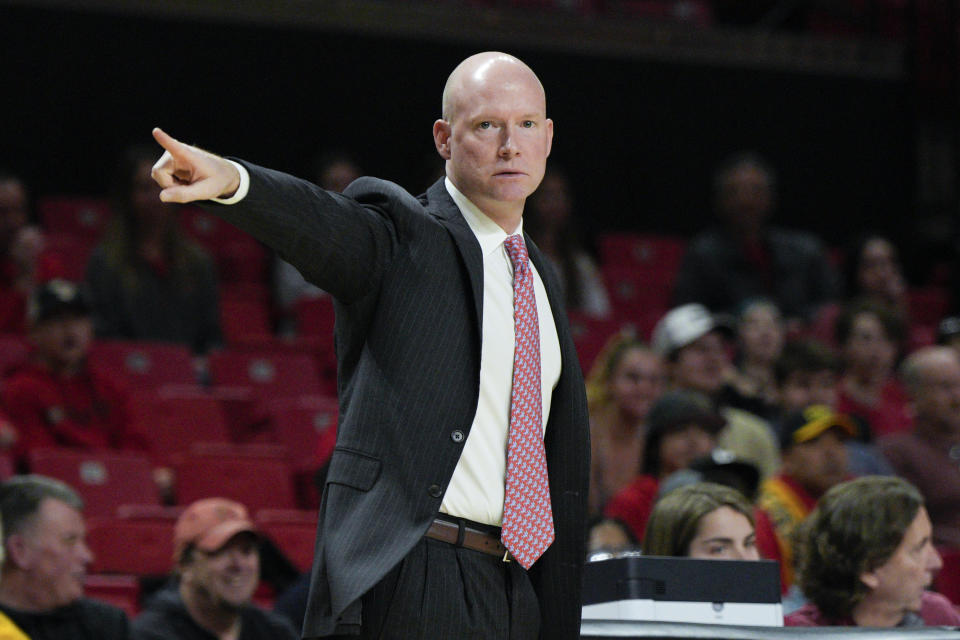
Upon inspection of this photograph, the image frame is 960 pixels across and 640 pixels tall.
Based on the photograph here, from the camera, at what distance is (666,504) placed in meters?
3.62

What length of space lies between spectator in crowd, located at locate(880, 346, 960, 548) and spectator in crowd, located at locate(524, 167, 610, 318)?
2.16 meters

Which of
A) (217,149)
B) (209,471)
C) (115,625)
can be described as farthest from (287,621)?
(217,149)

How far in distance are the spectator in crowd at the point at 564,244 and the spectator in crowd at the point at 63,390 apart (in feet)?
8.67

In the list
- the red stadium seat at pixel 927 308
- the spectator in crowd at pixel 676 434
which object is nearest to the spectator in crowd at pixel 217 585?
the spectator in crowd at pixel 676 434

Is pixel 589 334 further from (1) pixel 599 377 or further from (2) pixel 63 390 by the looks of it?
(2) pixel 63 390

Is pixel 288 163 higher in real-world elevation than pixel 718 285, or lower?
higher

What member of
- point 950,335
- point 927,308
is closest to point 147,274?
point 950,335

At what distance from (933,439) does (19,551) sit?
3.35 m

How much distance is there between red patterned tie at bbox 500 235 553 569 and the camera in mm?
2160

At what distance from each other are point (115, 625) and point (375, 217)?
7.38 feet

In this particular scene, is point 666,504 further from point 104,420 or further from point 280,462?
point 104,420

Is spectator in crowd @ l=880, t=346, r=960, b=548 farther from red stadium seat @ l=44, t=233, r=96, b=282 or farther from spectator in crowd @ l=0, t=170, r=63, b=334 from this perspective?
red stadium seat @ l=44, t=233, r=96, b=282

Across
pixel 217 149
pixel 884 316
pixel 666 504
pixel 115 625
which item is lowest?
pixel 115 625

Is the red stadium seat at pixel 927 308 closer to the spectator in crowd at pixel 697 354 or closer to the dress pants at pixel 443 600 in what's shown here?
the spectator in crowd at pixel 697 354
